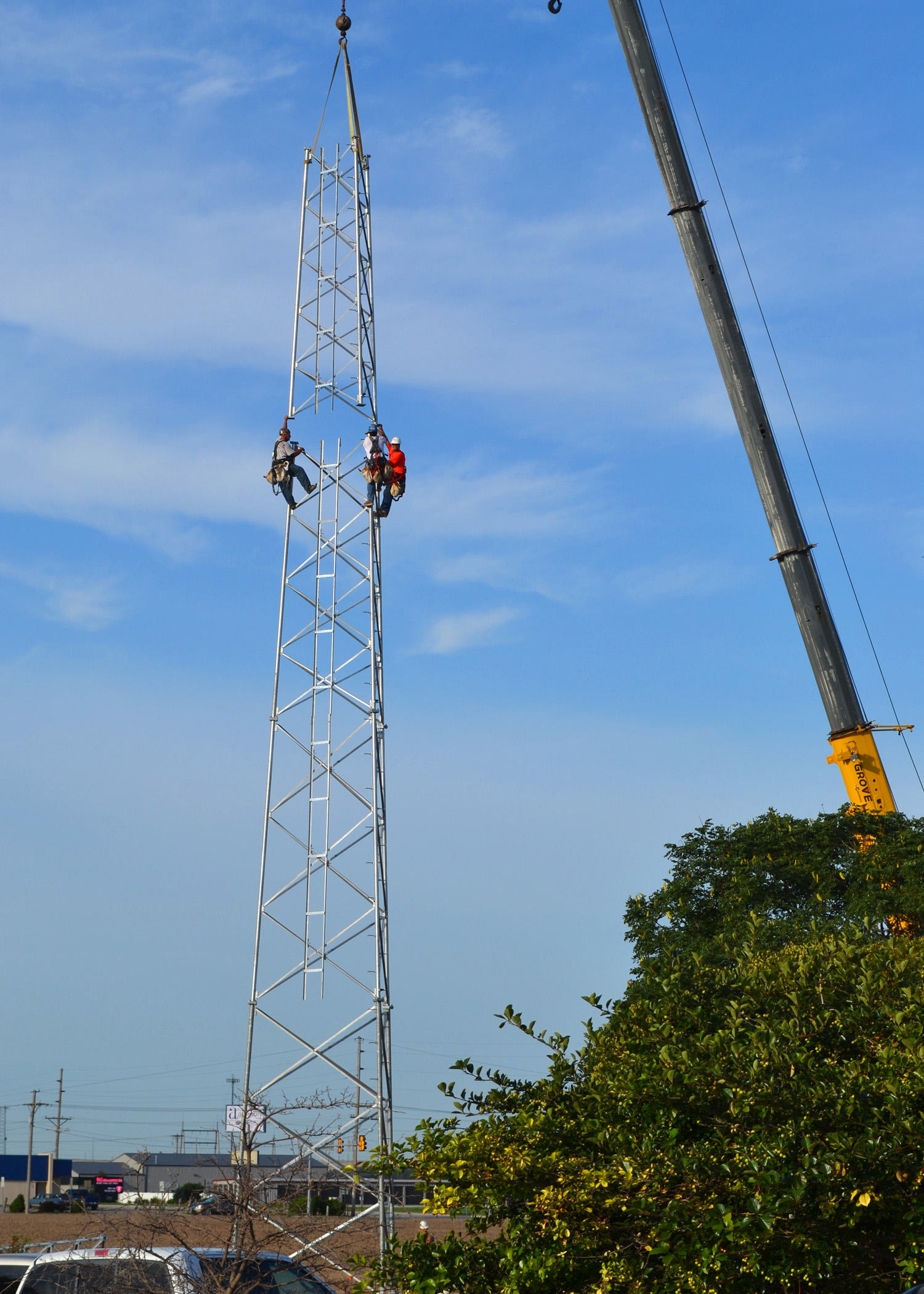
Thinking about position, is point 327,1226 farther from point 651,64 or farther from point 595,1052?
point 651,64

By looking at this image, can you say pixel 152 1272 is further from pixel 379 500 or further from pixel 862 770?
pixel 862 770

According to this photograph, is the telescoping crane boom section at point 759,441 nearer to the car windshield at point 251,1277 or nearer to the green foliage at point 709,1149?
the green foliage at point 709,1149

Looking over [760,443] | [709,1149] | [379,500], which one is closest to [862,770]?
[760,443]

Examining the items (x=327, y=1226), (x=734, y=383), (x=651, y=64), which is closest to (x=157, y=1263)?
(x=327, y=1226)

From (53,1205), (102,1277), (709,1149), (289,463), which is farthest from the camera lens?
(53,1205)

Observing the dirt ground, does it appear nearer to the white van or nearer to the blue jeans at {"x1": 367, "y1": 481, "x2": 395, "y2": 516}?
the white van

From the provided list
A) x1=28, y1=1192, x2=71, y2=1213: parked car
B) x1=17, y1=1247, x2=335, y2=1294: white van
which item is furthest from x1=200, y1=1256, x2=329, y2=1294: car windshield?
x1=28, y1=1192, x2=71, y2=1213: parked car

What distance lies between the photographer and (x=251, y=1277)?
9.12 m

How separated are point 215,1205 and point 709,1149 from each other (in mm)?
4176

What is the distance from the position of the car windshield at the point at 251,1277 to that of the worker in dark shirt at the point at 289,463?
10.7 metres

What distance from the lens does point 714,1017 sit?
9453mm

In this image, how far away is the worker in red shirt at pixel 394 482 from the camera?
17938mm

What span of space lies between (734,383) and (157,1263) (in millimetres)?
16817

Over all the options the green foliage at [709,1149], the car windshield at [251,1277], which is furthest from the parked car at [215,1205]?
the green foliage at [709,1149]
